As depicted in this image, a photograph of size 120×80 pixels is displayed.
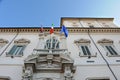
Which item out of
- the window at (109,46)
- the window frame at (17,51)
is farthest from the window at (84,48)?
the window frame at (17,51)

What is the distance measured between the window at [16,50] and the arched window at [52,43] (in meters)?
2.45

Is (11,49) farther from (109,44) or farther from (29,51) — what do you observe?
(109,44)

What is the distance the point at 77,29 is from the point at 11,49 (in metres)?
8.14

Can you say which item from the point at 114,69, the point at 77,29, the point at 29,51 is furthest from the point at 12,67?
the point at 77,29

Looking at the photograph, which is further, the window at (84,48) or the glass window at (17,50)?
the glass window at (17,50)

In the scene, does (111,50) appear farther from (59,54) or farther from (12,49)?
(12,49)

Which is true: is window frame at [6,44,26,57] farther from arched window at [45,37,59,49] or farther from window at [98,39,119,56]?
window at [98,39,119,56]

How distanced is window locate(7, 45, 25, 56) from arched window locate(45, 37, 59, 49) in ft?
8.05

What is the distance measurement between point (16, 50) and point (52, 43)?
11.3ft

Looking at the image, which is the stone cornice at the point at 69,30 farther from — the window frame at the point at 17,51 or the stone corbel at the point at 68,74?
the stone corbel at the point at 68,74

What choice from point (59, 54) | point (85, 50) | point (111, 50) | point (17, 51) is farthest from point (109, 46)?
point (17, 51)

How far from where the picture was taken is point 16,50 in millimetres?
20031

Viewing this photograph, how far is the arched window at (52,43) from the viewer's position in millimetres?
19302

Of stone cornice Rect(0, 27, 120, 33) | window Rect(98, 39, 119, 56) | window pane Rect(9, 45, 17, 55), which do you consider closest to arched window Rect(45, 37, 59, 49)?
window pane Rect(9, 45, 17, 55)
